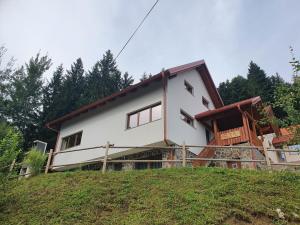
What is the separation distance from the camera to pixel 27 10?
30.1ft

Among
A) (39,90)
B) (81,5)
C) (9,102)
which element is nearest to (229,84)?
(39,90)

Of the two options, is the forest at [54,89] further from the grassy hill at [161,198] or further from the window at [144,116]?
the grassy hill at [161,198]

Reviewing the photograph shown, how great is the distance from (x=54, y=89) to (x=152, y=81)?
65.7 feet

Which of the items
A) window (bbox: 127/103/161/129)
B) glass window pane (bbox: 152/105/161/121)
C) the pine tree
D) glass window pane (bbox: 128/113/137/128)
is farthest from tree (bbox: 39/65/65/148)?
the pine tree

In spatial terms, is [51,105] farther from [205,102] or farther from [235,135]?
[235,135]

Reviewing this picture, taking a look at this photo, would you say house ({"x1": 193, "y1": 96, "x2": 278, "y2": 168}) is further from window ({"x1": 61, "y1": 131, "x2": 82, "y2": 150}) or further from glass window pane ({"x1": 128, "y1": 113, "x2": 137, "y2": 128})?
window ({"x1": 61, "y1": 131, "x2": 82, "y2": 150})

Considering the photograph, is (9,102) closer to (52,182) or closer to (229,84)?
(52,182)

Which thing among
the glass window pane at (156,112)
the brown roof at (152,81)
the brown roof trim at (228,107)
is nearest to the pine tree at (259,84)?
the brown roof at (152,81)

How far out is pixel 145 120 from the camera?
15891mm

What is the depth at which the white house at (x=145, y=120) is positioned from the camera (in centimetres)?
1504

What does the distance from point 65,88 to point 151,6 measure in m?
24.9

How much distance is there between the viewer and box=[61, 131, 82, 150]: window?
19577 mm

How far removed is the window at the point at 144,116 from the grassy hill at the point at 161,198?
4.97 m

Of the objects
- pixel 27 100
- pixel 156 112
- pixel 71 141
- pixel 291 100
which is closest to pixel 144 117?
pixel 156 112
